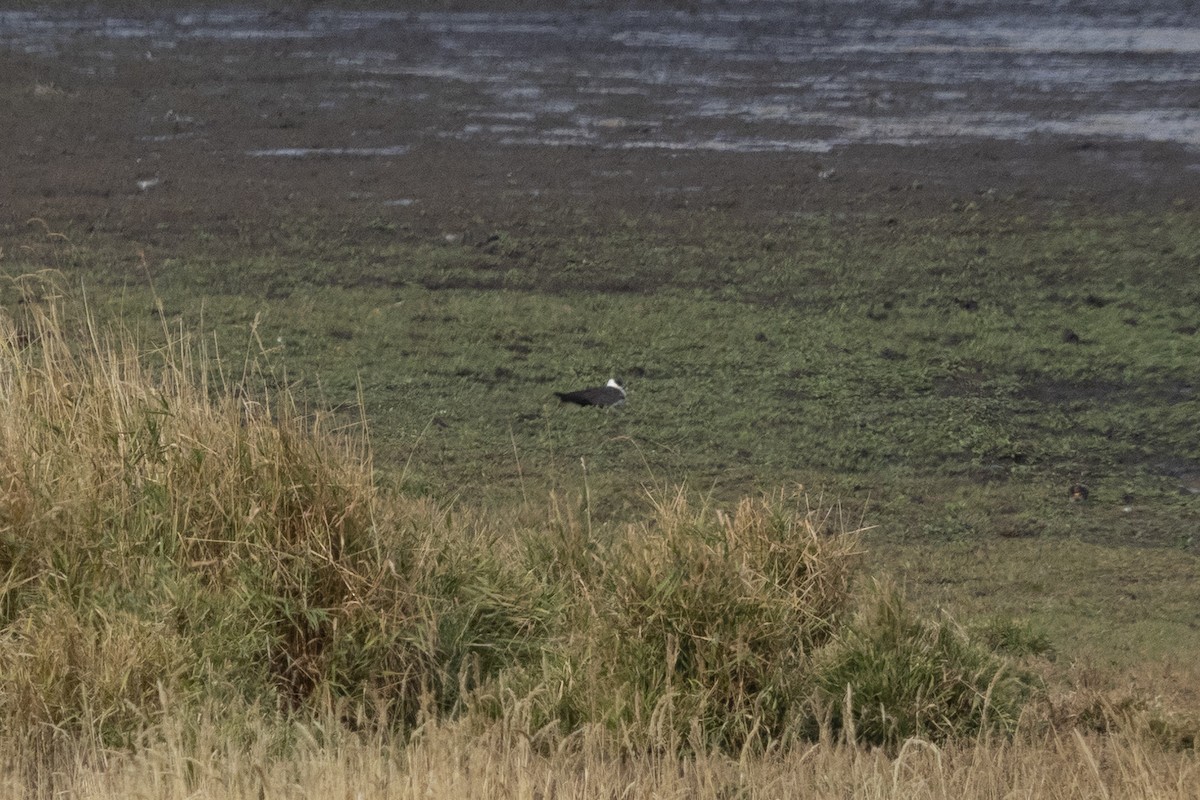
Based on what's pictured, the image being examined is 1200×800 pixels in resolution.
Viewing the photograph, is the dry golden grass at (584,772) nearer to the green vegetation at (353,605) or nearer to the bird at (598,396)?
the green vegetation at (353,605)

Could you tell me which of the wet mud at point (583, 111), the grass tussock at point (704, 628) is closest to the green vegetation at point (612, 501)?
the grass tussock at point (704, 628)

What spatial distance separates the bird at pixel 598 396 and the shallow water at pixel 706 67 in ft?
17.5

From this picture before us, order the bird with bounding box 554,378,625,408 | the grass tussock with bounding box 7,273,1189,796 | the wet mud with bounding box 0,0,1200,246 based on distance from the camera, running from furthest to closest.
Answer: the wet mud with bounding box 0,0,1200,246
the bird with bounding box 554,378,625,408
the grass tussock with bounding box 7,273,1189,796

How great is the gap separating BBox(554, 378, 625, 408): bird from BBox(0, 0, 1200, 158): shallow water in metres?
5.32

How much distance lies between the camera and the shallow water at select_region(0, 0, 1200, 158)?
12.9 m

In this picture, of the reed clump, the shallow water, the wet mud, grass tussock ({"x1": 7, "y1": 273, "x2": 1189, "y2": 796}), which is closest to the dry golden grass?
grass tussock ({"x1": 7, "y1": 273, "x2": 1189, "y2": 796})

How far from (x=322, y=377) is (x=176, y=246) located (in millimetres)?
2813

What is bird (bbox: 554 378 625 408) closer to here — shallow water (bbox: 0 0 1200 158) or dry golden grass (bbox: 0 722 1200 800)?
dry golden grass (bbox: 0 722 1200 800)

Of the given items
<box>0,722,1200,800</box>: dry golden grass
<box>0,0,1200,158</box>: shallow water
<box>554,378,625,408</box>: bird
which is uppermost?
<box>0,0,1200,158</box>: shallow water

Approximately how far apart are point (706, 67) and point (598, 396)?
8803 mm

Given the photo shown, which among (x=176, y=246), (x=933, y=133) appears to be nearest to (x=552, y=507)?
(x=176, y=246)

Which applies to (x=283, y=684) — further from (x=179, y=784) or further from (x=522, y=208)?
(x=522, y=208)

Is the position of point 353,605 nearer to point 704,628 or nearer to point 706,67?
point 704,628

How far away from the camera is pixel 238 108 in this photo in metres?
13.5
